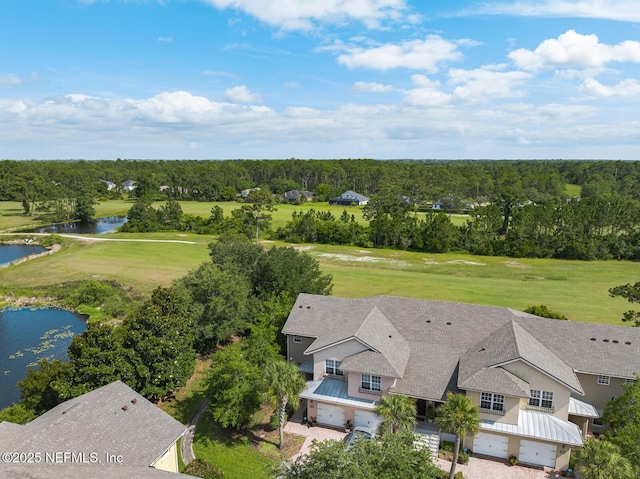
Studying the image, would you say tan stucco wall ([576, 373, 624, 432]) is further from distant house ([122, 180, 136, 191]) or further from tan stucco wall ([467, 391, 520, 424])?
distant house ([122, 180, 136, 191])

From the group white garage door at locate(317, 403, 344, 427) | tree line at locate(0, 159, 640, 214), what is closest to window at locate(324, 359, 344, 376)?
white garage door at locate(317, 403, 344, 427)

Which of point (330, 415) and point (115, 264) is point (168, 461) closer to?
point (330, 415)

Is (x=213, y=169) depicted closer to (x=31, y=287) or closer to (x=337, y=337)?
(x=31, y=287)

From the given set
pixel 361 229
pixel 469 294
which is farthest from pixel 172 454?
pixel 361 229

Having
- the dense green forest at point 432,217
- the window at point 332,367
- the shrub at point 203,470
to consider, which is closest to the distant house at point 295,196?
the dense green forest at point 432,217

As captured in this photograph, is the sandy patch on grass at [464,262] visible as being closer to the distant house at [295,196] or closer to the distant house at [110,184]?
the distant house at [295,196]

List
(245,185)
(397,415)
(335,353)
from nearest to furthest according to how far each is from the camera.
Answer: (397,415), (335,353), (245,185)

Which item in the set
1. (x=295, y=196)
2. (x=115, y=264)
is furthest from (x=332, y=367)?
(x=295, y=196)
